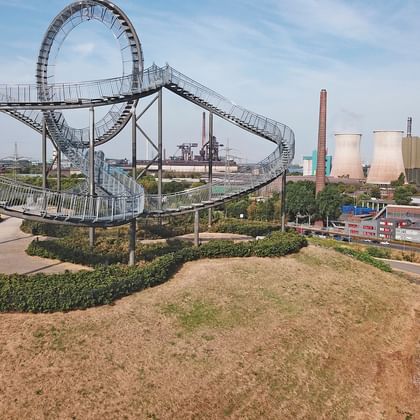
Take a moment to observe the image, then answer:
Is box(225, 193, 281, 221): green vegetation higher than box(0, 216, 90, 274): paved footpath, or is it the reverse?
box(225, 193, 281, 221): green vegetation

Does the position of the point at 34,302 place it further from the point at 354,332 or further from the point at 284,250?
the point at 284,250

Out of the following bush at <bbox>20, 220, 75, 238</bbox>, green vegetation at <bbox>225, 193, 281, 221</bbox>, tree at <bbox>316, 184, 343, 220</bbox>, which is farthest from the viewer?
tree at <bbox>316, 184, 343, 220</bbox>

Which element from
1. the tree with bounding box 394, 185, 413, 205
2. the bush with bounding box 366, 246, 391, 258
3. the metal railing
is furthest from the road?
the tree with bounding box 394, 185, 413, 205

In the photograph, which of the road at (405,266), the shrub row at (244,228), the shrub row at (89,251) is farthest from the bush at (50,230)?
the road at (405,266)

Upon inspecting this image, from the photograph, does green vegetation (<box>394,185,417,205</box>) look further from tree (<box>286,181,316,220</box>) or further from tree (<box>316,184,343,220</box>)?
tree (<box>286,181,316,220</box>)

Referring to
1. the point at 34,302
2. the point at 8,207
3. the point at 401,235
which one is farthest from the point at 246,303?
the point at 401,235

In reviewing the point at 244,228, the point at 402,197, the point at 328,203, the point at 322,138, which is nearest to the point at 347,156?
the point at 402,197
